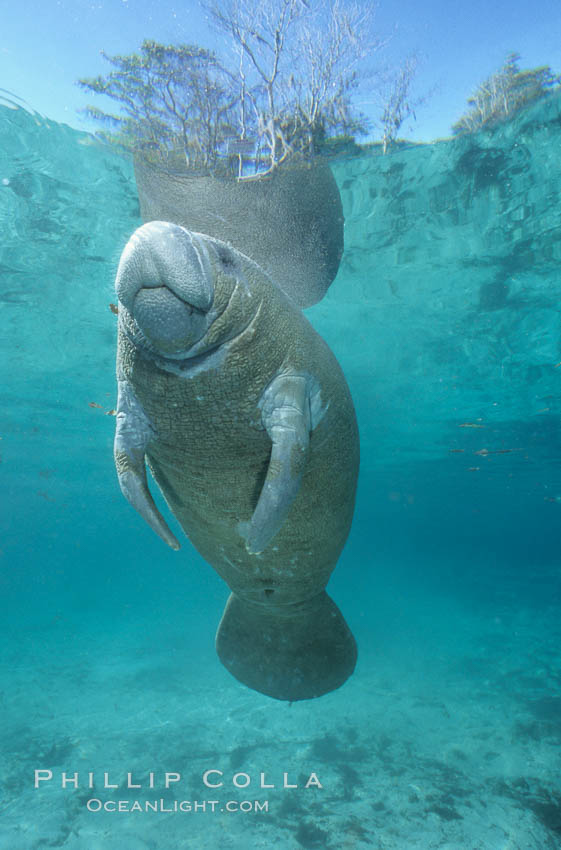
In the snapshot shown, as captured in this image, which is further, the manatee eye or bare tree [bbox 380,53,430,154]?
bare tree [bbox 380,53,430,154]

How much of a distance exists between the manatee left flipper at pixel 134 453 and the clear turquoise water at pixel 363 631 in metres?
5.67

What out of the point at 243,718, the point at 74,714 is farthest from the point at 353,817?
the point at 74,714

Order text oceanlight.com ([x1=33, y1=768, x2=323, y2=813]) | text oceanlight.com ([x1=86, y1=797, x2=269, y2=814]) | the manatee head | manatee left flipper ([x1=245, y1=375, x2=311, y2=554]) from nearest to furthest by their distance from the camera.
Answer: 1. the manatee head
2. manatee left flipper ([x1=245, y1=375, x2=311, y2=554])
3. text oceanlight.com ([x1=86, y1=797, x2=269, y2=814])
4. text oceanlight.com ([x1=33, y1=768, x2=323, y2=813])

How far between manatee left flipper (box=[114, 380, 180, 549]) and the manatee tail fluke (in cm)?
171

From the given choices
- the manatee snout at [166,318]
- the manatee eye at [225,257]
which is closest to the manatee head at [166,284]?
the manatee snout at [166,318]

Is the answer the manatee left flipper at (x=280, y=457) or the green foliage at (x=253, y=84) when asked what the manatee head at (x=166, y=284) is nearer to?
the manatee left flipper at (x=280, y=457)

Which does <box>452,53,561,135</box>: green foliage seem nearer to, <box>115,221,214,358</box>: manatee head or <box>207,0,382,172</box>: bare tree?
<box>207,0,382,172</box>: bare tree

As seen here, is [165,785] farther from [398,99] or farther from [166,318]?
[398,99]

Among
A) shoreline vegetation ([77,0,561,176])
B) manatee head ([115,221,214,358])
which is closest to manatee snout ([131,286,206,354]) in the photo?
manatee head ([115,221,214,358])

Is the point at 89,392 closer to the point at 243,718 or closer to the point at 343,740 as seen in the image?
the point at 243,718

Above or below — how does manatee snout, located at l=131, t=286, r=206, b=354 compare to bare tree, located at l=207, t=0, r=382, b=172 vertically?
below

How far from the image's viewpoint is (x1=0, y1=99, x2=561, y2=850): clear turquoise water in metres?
6.62

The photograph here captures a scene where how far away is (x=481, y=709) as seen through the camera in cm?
1076

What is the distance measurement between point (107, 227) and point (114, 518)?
51824mm
